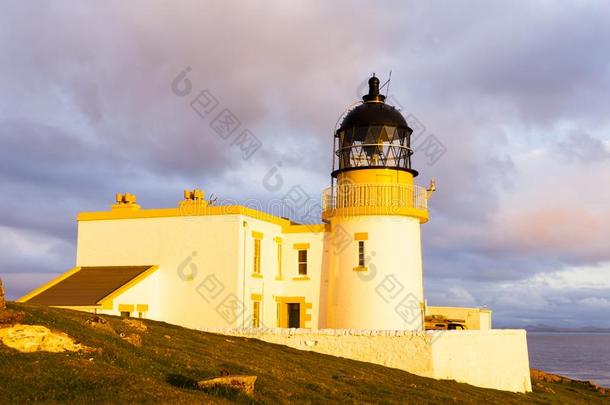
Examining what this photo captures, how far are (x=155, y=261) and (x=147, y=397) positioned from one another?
2001 centimetres

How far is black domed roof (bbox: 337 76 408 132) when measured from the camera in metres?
31.7

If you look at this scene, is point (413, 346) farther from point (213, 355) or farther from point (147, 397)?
point (147, 397)

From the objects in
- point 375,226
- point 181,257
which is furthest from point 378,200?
point 181,257

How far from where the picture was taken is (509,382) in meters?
30.3

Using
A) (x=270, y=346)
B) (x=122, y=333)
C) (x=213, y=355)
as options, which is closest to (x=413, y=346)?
(x=270, y=346)

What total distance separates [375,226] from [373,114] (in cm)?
507

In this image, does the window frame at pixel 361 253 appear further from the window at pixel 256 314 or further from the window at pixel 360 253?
the window at pixel 256 314

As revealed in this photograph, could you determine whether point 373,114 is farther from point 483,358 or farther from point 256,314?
point 483,358

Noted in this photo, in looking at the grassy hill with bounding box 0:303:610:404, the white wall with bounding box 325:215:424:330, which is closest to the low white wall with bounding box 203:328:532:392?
the grassy hill with bounding box 0:303:610:404

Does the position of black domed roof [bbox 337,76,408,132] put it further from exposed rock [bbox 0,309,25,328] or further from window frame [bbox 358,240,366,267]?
exposed rock [bbox 0,309,25,328]

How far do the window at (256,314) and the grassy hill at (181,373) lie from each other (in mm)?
6225

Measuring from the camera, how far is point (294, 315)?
1318 inches

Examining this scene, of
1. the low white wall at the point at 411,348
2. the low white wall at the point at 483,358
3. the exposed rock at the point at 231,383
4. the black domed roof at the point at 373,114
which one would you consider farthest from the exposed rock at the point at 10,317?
the black domed roof at the point at 373,114

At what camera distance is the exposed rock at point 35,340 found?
1429 centimetres
